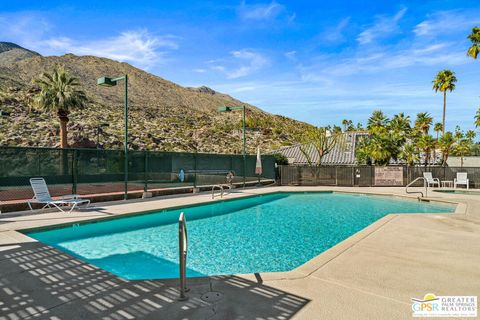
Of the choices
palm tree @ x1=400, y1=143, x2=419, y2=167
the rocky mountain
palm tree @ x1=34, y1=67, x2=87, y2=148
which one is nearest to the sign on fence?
palm tree @ x1=400, y1=143, x2=419, y2=167

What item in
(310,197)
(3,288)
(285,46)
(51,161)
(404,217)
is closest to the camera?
(3,288)

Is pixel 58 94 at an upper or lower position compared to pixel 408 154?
upper

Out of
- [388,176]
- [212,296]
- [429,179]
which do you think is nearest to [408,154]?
[388,176]

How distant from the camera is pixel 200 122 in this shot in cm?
6081

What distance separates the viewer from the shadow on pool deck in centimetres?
331

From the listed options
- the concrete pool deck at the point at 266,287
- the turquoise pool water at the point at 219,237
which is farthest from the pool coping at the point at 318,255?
the turquoise pool water at the point at 219,237

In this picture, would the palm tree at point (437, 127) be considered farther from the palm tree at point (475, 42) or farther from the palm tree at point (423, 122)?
the palm tree at point (475, 42)

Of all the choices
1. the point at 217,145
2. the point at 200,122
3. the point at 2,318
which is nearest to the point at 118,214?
the point at 2,318

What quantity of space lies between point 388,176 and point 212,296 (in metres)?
21.3

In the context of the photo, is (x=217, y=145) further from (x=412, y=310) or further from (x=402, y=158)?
(x=412, y=310)

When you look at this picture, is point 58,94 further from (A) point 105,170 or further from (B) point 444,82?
(B) point 444,82

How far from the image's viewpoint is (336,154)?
36406 millimetres

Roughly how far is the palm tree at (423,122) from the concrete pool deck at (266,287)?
174 ft

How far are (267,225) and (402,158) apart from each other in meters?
26.8
